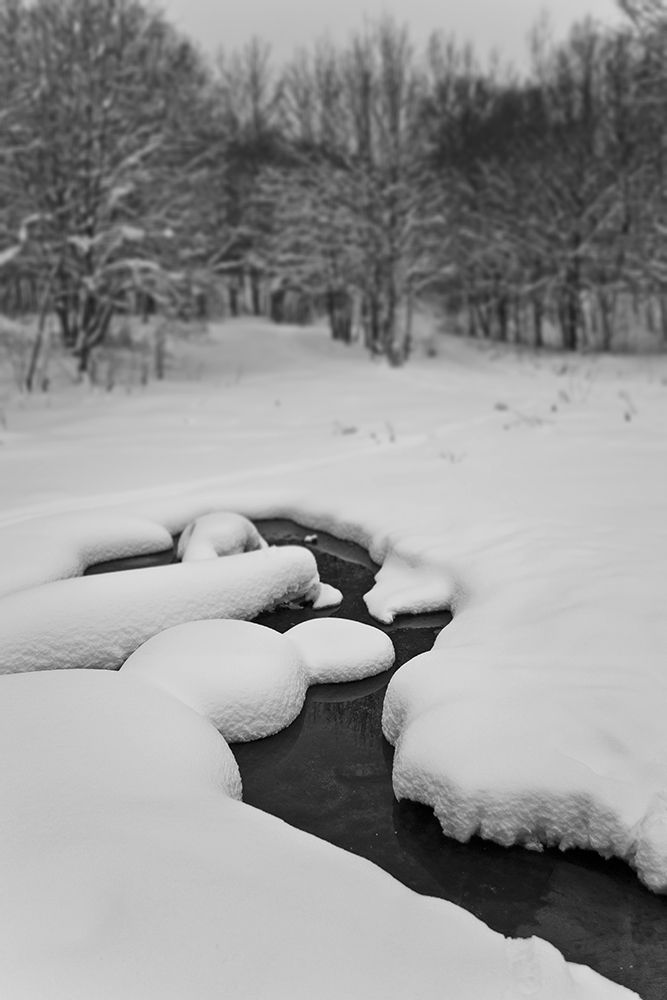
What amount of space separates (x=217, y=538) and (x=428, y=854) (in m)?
2.90

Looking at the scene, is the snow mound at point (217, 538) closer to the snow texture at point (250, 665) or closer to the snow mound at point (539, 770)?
the snow texture at point (250, 665)

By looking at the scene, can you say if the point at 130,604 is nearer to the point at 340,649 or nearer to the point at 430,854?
the point at 340,649

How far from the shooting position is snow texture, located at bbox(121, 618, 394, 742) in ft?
9.95

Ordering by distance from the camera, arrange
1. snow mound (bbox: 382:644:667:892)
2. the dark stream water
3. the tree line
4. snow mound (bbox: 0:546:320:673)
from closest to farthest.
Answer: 1. the dark stream water
2. snow mound (bbox: 382:644:667:892)
3. snow mound (bbox: 0:546:320:673)
4. the tree line

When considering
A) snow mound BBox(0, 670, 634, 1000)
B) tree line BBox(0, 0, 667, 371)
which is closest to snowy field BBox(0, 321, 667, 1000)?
snow mound BBox(0, 670, 634, 1000)

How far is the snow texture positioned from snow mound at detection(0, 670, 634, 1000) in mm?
601

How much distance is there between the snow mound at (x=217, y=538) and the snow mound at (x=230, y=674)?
4.42 ft

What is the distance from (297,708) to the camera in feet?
10.6

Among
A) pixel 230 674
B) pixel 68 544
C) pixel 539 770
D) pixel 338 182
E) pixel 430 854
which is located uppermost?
pixel 338 182

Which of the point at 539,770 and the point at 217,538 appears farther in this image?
the point at 217,538

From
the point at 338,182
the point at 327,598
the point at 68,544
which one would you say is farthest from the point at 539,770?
the point at 338,182

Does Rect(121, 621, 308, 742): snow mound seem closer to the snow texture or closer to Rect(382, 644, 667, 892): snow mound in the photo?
the snow texture

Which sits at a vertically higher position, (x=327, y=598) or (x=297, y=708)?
(x=327, y=598)

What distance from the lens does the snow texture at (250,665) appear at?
9.95 ft
